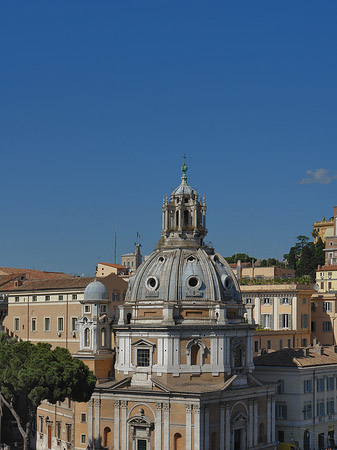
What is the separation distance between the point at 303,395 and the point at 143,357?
14.8 meters

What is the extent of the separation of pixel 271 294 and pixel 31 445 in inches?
1130

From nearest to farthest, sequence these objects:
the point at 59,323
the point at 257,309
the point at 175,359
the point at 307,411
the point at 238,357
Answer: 1. the point at 175,359
2. the point at 238,357
3. the point at 307,411
4. the point at 59,323
5. the point at 257,309

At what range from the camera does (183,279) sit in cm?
6456

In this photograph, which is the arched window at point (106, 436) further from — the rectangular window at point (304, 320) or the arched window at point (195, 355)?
the rectangular window at point (304, 320)

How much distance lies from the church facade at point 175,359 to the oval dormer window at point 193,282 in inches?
2.9

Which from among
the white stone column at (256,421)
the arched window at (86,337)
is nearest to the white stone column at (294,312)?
the white stone column at (256,421)

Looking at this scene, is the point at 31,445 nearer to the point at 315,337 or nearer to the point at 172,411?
the point at 172,411

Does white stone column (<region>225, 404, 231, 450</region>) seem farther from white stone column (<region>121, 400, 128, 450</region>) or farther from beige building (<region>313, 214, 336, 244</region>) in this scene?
beige building (<region>313, 214, 336, 244</region>)

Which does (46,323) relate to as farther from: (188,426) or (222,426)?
(222,426)

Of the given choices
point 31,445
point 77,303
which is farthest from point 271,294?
point 31,445

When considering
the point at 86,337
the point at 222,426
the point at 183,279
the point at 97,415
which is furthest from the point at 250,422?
the point at 86,337

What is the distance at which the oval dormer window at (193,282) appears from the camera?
6431cm

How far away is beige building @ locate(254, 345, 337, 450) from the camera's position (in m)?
69.8

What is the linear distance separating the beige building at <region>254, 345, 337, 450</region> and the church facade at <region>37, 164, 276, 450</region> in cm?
350
